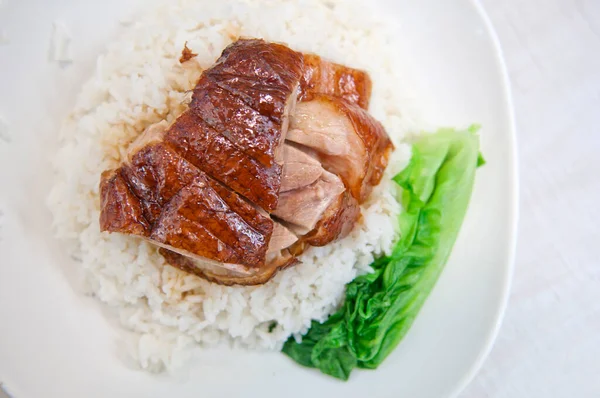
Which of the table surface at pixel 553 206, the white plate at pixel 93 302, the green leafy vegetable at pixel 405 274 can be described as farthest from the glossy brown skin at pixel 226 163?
the table surface at pixel 553 206

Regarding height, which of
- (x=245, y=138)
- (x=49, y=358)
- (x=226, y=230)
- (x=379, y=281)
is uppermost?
(x=245, y=138)

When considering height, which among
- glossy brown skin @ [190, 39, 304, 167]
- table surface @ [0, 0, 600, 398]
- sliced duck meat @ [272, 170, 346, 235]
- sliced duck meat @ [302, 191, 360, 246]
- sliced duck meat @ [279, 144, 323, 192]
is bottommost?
table surface @ [0, 0, 600, 398]

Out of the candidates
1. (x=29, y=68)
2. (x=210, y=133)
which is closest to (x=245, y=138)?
(x=210, y=133)

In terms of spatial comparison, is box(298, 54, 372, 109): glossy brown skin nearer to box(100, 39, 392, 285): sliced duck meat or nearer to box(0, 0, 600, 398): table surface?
box(100, 39, 392, 285): sliced duck meat

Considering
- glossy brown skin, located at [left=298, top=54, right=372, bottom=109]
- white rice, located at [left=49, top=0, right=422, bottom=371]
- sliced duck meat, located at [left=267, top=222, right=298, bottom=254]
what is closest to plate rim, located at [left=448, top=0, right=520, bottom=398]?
white rice, located at [left=49, top=0, right=422, bottom=371]

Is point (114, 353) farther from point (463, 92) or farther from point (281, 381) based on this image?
point (463, 92)

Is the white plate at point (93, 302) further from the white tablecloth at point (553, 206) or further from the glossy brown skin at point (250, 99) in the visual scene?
the glossy brown skin at point (250, 99)
